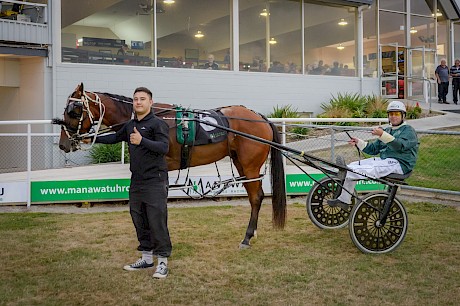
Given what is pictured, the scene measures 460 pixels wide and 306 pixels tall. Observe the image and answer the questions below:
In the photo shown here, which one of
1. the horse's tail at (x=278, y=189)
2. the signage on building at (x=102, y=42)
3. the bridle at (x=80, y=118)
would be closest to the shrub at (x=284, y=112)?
the signage on building at (x=102, y=42)

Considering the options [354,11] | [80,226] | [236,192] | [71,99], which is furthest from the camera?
[354,11]

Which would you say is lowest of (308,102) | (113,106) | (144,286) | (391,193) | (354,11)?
(144,286)

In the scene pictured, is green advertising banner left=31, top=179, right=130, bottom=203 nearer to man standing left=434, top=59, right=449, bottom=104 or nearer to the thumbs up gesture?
the thumbs up gesture

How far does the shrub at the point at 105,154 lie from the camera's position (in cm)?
1320

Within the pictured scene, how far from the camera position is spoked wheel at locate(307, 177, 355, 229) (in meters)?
7.86

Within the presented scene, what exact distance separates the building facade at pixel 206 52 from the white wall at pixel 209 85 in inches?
1.2

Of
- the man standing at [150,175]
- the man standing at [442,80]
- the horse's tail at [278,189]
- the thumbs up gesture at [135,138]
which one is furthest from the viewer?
the man standing at [442,80]

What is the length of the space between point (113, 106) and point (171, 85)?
10.2 metres

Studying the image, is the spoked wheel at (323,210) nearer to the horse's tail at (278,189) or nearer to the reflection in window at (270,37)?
the horse's tail at (278,189)

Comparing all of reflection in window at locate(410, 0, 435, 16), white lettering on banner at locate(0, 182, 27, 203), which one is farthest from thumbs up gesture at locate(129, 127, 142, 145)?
reflection in window at locate(410, 0, 435, 16)

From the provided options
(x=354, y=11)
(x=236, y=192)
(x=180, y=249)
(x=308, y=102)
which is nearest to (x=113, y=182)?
(x=236, y=192)

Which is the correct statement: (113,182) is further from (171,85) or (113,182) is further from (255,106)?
(255,106)

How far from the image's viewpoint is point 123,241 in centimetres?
720

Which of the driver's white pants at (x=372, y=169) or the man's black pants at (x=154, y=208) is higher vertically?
the driver's white pants at (x=372, y=169)
